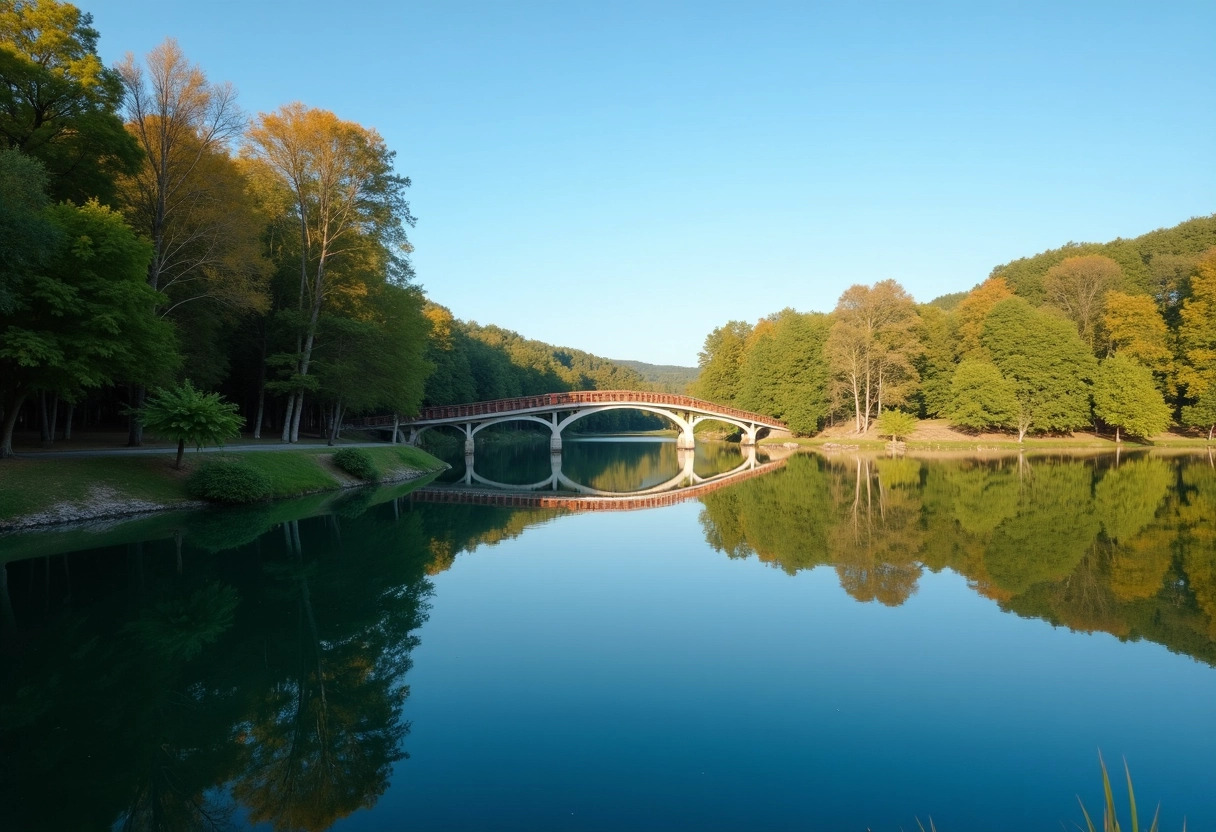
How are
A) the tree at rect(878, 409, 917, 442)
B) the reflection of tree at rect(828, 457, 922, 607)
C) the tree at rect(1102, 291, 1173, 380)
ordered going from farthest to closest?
the tree at rect(878, 409, 917, 442)
the tree at rect(1102, 291, 1173, 380)
the reflection of tree at rect(828, 457, 922, 607)

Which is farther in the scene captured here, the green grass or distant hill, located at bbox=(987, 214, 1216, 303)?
distant hill, located at bbox=(987, 214, 1216, 303)

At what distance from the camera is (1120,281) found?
56.1 m

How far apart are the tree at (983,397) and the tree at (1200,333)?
1036 centimetres

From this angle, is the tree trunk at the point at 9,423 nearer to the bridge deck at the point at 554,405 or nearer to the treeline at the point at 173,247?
the treeline at the point at 173,247

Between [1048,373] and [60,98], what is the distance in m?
55.8

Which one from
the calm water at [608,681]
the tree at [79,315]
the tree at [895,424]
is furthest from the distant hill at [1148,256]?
the tree at [79,315]

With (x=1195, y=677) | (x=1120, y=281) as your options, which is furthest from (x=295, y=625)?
(x=1120, y=281)

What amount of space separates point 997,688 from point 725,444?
61.6 m

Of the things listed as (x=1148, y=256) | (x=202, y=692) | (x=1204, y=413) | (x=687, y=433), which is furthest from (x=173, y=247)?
(x=1148, y=256)

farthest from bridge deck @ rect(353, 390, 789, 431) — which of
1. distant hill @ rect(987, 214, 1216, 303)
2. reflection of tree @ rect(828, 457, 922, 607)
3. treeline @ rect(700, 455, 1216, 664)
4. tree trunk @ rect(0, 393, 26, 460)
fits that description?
distant hill @ rect(987, 214, 1216, 303)

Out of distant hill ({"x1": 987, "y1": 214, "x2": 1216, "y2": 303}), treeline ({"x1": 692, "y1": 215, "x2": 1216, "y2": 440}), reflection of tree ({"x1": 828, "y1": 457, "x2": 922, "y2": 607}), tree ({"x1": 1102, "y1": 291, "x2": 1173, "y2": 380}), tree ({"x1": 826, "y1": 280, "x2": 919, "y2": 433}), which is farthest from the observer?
distant hill ({"x1": 987, "y1": 214, "x2": 1216, "y2": 303})

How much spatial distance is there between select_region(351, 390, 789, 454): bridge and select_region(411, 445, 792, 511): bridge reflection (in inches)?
286

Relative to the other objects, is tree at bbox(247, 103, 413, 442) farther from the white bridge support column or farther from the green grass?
the white bridge support column

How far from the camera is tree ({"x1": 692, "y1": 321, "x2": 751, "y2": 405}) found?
77312mm
